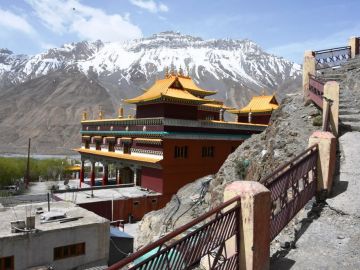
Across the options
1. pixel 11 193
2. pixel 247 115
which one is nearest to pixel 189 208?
pixel 247 115

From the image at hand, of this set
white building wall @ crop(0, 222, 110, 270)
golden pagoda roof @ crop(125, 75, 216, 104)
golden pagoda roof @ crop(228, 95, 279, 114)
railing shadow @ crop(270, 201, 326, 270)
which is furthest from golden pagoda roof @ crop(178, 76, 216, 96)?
railing shadow @ crop(270, 201, 326, 270)

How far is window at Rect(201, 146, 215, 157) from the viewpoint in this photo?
29719 millimetres

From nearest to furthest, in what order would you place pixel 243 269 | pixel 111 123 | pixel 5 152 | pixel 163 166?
pixel 243 269
pixel 163 166
pixel 111 123
pixel 5 152

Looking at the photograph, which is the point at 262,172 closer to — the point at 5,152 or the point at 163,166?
the point at 163,166

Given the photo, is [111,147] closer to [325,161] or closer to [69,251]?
[69,251]

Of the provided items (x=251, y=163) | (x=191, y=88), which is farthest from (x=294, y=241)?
(x=191, y=88)

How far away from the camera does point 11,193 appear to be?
4125 cm

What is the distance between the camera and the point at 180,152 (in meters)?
27.9

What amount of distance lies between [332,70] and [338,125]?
8572 millimetres

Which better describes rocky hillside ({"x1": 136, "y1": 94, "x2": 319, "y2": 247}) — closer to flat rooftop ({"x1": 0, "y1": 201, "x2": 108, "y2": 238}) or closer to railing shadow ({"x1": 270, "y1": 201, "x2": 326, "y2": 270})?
flat rooftop ({"x1": 0, "y1": 201, "x2": 108, "y2": 238})

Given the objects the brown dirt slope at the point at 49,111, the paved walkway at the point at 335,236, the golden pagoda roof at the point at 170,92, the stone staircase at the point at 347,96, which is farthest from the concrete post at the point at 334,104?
the brown dirt slope at the point at 49,111

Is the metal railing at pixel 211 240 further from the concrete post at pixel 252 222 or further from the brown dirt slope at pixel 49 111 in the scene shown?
the brown dirt slope at pixel 49 111

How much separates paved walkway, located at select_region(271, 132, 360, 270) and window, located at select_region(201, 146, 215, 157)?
21220mm

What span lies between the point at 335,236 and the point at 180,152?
71.2 feet
